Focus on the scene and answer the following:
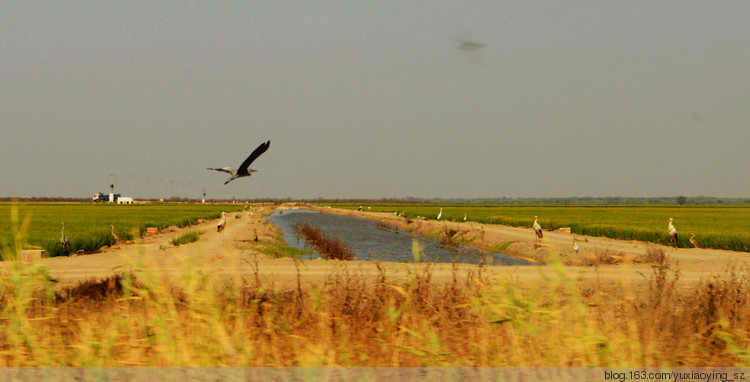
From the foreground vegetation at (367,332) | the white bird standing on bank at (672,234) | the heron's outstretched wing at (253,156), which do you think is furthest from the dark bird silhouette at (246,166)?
the white bird standing on bank at (672,234)

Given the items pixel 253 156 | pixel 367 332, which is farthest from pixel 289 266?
pixel 367 332

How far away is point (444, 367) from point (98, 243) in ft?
80.7

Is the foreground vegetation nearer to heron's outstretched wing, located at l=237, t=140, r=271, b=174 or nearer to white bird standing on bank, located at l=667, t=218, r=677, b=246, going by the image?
heron's outstretched wing, located at l=237, t=140, r=271, b=174

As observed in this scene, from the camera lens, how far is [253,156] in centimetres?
900

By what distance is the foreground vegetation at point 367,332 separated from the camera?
566 centimetres

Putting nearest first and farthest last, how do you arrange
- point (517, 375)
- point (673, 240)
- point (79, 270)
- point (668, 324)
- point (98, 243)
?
point (517, 375), point (668, 324), point (79, 270), point (98, 243), point (673, 240)

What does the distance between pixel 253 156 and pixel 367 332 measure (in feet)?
11.7

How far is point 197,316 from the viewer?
5973mm

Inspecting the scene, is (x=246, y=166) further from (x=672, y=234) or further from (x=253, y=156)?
(x=672, y=234)

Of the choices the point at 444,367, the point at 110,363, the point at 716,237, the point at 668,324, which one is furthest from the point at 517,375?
the point at 716,237

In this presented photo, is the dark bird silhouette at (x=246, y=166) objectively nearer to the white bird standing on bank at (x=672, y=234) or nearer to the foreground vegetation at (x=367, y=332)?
the foreground vegetation at (x=367, y=332)

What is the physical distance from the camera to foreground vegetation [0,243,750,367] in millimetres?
5660

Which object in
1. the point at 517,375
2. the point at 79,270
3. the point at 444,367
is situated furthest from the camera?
the point at 79,270

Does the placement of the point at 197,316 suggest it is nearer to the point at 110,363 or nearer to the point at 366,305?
the point at 110,363
